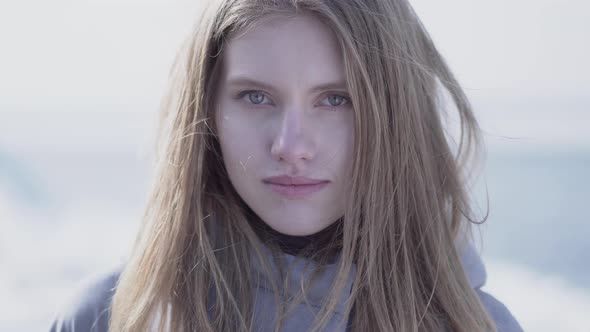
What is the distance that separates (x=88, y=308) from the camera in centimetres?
195

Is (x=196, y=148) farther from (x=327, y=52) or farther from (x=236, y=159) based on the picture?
(x=327, y=52)

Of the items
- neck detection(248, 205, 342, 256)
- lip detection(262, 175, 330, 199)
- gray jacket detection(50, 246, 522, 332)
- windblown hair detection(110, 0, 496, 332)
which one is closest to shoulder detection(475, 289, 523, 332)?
gray jacket detection(50, 246, 522, 332)

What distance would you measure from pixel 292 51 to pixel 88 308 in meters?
0.94

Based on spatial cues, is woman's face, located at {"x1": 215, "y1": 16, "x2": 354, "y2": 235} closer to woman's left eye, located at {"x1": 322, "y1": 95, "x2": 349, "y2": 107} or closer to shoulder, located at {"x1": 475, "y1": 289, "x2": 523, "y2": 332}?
woman's left eye, located at {"x1": 322, "y1": 95, "x2": 349, "y2": 107}

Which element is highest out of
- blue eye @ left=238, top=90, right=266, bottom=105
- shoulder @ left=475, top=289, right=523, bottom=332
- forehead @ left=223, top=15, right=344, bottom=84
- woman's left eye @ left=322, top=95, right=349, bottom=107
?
forehead @ left=223, top=15, right=344, bottom=84

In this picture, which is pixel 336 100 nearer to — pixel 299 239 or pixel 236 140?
pixel 236 140

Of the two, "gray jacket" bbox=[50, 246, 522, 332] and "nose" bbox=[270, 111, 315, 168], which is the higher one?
"nose" bbox=[270, 111, 315, 168]

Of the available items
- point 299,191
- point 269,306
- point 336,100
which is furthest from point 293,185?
point 269,306

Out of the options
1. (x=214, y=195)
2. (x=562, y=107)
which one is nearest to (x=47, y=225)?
(x=214, y=195)

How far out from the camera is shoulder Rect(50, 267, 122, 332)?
1.92 m

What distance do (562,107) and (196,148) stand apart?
34.4 ft

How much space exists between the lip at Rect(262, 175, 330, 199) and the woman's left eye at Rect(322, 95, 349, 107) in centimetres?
20

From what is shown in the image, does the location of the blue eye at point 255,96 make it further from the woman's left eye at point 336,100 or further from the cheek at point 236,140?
the woman's left eye at point 336,100

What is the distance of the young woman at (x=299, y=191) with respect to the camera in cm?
174
